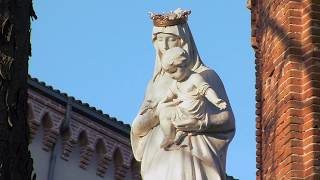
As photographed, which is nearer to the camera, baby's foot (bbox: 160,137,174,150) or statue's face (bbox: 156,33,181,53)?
baby's foot (bbox: 160,137,174,150)

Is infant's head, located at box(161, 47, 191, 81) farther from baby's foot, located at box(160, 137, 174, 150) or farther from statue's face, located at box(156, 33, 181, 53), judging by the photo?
baby's foot, located at box(160, 137, 174, 150)

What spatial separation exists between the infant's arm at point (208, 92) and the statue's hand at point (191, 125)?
188mm

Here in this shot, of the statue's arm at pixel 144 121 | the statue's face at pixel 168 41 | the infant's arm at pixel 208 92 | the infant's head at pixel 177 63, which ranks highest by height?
the statue's face at pixel 168 41

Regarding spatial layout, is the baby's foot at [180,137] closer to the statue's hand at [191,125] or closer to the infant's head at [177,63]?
the statue's hand at [191,125]

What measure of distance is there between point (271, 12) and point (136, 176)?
581 inches

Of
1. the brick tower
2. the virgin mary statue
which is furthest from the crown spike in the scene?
the brick tower

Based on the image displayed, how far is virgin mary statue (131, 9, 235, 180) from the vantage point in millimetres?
7875

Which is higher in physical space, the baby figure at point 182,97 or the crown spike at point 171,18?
the crown spike at point 171,18

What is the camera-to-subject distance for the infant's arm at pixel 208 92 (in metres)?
8.00

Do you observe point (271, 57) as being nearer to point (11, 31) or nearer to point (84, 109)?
point (11, 31)

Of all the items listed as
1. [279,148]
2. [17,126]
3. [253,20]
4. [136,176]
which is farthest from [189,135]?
[136,176]

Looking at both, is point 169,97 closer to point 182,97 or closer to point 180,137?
point 182,97

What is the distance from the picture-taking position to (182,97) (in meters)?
8.09

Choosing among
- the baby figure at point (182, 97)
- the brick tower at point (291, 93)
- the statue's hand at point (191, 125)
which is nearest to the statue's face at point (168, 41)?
the baby figure at point (182, 97)
